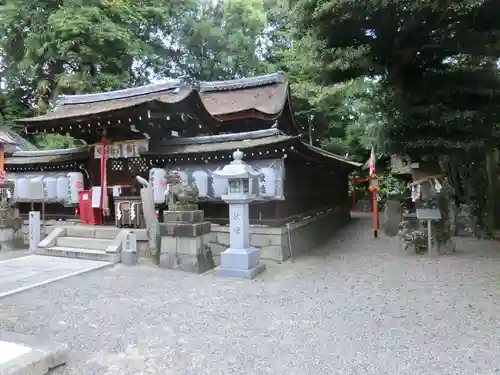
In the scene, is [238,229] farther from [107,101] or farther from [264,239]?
[107,101]

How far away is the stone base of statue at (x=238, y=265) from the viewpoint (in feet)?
22.9

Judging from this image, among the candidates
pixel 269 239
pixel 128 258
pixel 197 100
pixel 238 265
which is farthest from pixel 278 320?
pixel 197 100

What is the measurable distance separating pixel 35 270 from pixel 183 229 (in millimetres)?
3075

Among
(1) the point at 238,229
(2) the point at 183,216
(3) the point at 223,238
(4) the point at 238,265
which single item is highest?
(2) the point at 183,216

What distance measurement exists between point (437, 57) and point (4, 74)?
1931cm

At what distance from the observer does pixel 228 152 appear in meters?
8.73

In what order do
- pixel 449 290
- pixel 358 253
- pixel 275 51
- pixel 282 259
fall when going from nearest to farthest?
pixel 449 290, pixel 282 259, pixel 358 253, pixel 275 51

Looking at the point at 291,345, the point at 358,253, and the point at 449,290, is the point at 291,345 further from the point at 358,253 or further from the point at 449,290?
the point at 358,253

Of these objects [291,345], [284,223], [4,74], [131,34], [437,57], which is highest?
[131,34]

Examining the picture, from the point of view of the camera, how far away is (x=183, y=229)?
736 cm

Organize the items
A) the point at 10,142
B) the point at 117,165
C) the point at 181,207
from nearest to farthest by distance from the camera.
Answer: the point at 10,142
the point at 181,207
the point at 117,165

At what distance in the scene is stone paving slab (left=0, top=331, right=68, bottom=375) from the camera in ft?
10.2

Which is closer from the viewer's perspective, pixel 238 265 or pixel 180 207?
pixel 238 265

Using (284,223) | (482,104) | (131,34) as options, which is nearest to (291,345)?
(284,223)
